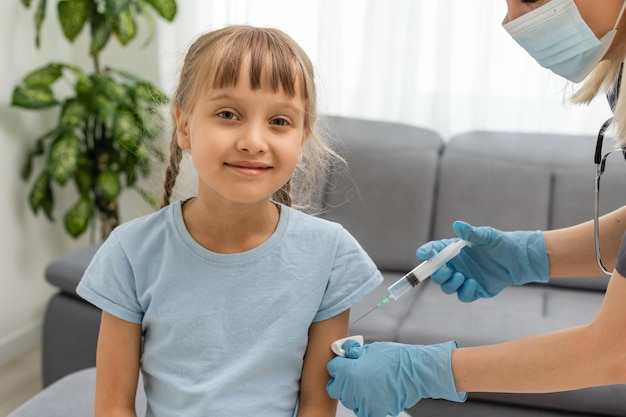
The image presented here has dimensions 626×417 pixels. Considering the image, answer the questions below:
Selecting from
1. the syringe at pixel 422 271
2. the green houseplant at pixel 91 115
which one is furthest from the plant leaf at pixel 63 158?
the syringe at pixel 422 271

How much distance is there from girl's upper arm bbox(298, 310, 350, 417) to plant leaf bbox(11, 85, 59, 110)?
1980 mm

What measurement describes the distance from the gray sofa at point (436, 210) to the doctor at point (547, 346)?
0.82 m

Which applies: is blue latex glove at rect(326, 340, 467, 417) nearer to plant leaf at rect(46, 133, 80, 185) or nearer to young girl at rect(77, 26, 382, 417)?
young girl at rect(77, 26, 382, 417)

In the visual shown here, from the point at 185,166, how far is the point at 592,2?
2.56 feet

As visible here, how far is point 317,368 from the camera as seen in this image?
1.34 meters

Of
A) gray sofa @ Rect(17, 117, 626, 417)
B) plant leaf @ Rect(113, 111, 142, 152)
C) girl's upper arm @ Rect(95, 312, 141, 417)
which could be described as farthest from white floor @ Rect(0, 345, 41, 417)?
girl's upper arm @ Rect(95, 312, 141, 417)

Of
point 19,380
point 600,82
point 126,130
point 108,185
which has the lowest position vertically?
point 19,380

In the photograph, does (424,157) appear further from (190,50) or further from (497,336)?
(190,50)

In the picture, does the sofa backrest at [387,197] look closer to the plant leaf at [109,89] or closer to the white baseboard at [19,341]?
the plant leaf at [109,89]


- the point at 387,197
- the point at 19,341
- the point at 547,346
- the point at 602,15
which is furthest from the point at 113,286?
the point at 19,341

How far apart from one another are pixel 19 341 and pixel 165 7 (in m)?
1.44

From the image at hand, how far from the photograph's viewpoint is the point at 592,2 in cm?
133

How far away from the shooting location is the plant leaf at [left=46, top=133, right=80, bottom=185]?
294 centimetres

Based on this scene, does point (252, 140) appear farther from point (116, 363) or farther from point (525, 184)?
point (525, 184)
